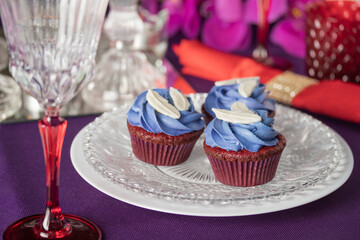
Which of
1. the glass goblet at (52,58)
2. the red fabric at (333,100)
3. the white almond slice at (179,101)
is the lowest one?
the red fabric at (333,100)

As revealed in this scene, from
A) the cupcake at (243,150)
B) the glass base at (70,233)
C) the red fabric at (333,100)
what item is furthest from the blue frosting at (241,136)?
the red fabric at (333,100)

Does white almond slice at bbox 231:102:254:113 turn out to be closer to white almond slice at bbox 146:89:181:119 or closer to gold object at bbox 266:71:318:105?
white almond slice at bbox 146:89:181:119

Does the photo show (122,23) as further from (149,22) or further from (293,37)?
(293,37)

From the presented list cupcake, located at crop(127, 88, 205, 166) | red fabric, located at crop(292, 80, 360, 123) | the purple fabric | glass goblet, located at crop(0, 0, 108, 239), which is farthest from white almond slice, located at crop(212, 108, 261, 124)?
red fabric, located at crop(292, 80, 360, 123)

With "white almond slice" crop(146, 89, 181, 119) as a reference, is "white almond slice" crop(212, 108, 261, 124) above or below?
above

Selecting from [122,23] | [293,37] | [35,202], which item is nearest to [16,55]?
[35,202]

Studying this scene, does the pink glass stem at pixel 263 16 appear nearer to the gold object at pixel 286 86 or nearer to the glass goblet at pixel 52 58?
the gold object at pixel 286 86
